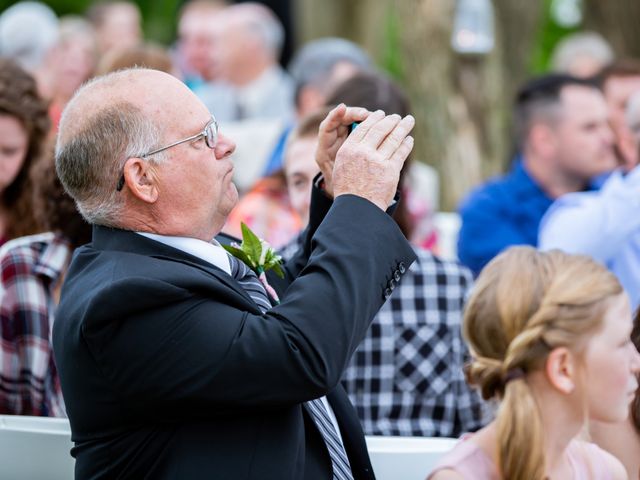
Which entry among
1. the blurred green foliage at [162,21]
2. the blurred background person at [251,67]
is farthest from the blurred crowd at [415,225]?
the blurred green foliage at [162,21]

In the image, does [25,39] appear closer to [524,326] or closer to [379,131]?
[379,131]

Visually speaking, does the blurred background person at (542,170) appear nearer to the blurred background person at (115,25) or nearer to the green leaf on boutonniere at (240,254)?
the green leaf on boutonniere at (240,254)

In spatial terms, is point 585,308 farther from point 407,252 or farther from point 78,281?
point 78,281

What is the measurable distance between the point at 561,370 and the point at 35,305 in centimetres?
178

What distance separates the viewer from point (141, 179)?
2.41m

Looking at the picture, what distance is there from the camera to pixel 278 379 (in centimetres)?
222

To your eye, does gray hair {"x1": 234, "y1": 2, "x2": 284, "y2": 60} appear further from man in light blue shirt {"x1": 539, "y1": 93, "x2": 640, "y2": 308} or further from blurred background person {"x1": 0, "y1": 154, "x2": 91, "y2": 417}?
blurred background person {"x1": 0, "y1": 154, "x2": 91, "y2": 417}

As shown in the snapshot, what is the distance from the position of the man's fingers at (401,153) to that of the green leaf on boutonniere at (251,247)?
46 cm

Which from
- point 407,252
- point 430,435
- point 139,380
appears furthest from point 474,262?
point 139,380

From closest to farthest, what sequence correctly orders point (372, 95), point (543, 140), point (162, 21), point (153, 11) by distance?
point (372, 95) → point (543, 140) → point (162, 21) → point (153, 11)

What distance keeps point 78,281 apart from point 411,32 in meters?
6.56

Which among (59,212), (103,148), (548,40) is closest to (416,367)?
(59,212)

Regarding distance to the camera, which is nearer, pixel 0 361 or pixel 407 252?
pixel 407 252

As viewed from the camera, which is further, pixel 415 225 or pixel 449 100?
pixel 449 100
